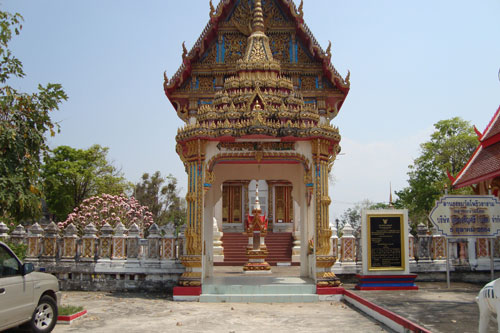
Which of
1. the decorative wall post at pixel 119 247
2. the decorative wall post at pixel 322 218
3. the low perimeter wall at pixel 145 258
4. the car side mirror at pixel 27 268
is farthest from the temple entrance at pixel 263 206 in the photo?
the car side mirror at pixel 27 268

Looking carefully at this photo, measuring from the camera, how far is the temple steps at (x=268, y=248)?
1889 cm

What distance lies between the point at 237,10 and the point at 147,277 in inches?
451

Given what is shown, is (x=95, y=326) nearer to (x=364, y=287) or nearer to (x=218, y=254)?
(x=364, y=287)

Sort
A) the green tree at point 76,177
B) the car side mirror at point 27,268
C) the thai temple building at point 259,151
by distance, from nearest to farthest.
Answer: the car side mirror at point 27,268 < the thai temple building at point 259,151 < the green tree at point 76,177

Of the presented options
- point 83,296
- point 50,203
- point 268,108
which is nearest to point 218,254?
point 83,296

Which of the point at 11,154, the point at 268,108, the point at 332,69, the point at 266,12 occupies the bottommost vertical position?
the point at 11,154

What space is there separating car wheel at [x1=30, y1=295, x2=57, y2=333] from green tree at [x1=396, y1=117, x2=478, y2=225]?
25.0 m

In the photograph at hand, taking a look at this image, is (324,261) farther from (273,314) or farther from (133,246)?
(133,246)

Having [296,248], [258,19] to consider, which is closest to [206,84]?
[258,19]

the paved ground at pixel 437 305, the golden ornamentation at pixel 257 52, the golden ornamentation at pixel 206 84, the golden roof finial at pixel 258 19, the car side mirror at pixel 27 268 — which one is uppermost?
the golden roof finial at pixel 258 19

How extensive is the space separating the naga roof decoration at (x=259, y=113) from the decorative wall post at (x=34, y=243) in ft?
17.9

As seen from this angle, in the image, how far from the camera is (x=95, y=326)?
824 centimetres

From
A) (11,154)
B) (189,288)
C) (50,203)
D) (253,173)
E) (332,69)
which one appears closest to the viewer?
(11,154)

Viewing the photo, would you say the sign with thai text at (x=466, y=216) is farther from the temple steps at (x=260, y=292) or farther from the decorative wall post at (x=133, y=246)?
the decorative wall post at (x=133, y=246)
